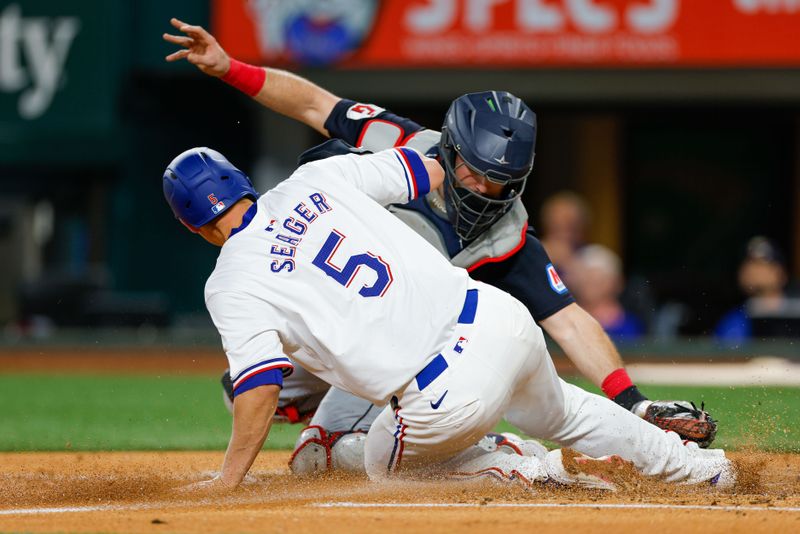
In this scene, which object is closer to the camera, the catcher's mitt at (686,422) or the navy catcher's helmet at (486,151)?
the navy catcher's helmet at (486,151)

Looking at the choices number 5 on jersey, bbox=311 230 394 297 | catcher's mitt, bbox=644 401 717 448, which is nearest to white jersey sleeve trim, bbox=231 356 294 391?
number 5 on jersey, bbox=311 230 394 297

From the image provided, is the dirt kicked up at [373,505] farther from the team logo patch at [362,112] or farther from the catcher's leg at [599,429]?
the team logo patch at [362,112]

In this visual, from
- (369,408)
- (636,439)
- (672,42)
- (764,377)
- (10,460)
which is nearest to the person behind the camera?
(636,439)

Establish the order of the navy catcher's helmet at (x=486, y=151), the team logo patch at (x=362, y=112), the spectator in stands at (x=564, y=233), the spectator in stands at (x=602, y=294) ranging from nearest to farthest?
the navy catcher's helmet at (x=486, y=151) < the team logo patch at (x=362, y=112) < the spectator in stands at (x=602, y=294) < the spectator in stands at (x=564, y=233)

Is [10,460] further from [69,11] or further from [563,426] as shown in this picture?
[69,11]

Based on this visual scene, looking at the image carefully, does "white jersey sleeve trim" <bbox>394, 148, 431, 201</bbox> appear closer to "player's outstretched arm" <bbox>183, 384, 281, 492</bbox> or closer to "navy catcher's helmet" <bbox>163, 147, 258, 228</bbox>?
"navy catcher's helmet" <bbox>163, 147, 258, 228</bbox>

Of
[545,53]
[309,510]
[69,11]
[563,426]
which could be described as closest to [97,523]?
[309,510]

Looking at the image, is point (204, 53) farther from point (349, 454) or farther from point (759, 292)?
point (759, 292)

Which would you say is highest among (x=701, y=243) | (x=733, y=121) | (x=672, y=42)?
(x=672, y=42)

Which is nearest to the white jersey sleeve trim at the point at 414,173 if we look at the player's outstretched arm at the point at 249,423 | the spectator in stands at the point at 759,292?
the player's outstretched arm at the point at 249,423
